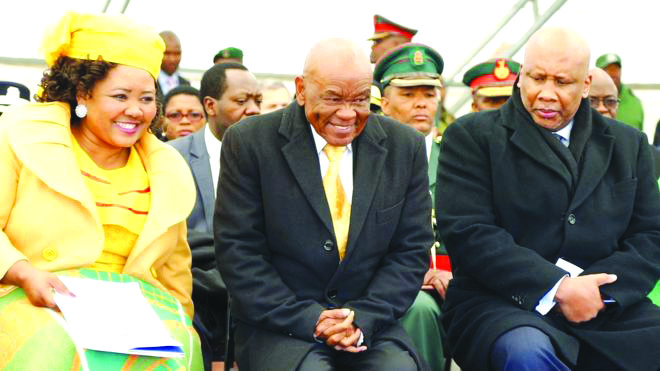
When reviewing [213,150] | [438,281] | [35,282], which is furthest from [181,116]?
[35,282]

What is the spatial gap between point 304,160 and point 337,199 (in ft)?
0.67

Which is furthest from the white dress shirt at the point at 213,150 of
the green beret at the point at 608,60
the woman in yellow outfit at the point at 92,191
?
the green beret at the point at 608,60

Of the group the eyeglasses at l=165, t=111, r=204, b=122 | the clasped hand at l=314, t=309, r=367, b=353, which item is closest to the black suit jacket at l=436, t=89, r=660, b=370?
the clasped hand at l=314, t=309, r=367, b=353

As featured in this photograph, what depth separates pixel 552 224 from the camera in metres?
4.61

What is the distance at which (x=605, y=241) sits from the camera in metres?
4.60

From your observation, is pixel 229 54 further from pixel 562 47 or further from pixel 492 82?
pixel 562 47

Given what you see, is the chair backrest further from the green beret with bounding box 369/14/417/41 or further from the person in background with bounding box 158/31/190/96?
the green beret with bounding box 369/14/417/41

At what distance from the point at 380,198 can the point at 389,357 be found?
0.65 meters

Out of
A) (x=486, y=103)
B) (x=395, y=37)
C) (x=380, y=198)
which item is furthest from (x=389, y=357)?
(x=395, y=37)

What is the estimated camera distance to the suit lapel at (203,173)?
5392mm

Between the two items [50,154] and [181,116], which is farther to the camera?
[181,116]

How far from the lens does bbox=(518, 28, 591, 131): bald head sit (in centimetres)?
466

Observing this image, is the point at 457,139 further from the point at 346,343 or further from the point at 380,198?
the point at 346,343

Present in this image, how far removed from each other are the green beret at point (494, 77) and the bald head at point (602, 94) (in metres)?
0.50
